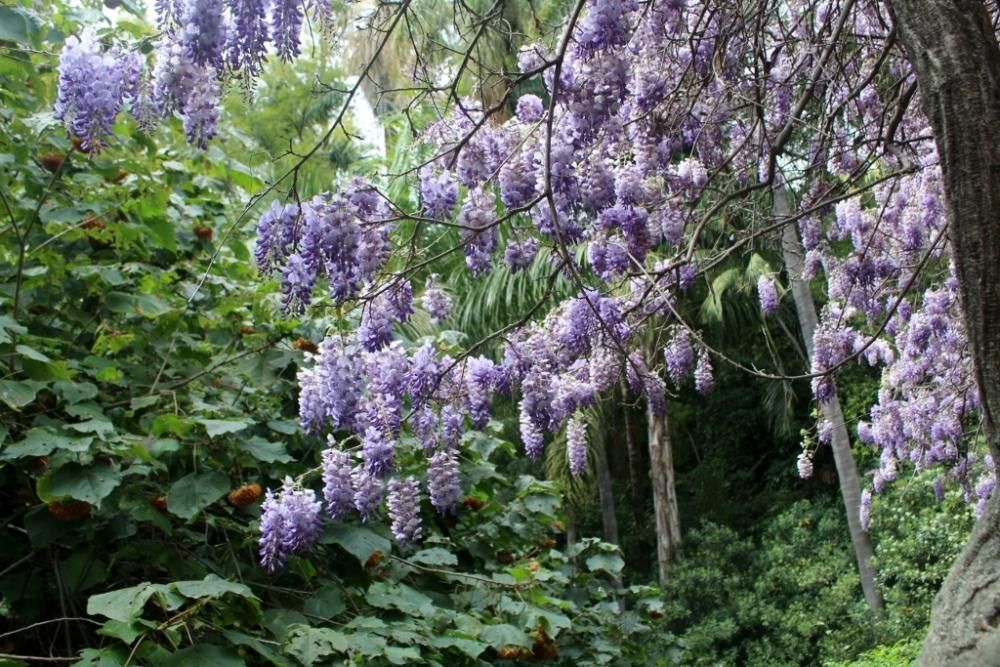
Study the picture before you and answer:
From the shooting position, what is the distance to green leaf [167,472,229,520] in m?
2.83

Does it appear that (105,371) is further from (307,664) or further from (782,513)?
(782,513)

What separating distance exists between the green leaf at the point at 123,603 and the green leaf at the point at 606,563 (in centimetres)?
237

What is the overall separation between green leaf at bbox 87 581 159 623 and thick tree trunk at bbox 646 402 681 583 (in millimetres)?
11910

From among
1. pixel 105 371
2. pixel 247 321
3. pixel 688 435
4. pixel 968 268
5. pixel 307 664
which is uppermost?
pixel 688 435

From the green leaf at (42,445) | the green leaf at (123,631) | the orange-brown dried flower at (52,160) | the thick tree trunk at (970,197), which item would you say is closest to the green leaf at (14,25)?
the orange-brown dried flower at (52,160)

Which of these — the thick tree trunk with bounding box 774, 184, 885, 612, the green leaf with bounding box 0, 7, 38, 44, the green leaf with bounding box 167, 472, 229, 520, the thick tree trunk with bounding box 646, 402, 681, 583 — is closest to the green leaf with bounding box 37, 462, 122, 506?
the green leaf with bounding box 167, 472, 229, 520

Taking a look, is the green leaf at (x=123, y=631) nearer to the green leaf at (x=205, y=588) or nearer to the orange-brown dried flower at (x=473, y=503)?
the green leaf at (x=205, y=588)

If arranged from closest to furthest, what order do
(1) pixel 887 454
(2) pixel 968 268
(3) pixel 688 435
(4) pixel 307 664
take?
1. (2) pixel 968 268
2. (4) pixel 307 664
3. (1) pixel 887 454
4. (3) pixel 688 435

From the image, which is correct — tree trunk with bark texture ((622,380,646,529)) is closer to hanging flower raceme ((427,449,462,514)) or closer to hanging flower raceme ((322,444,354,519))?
hanging flower raceme ((427,449,462,514))

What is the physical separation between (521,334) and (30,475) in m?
1.62

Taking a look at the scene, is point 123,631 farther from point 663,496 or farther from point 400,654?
point 663,496

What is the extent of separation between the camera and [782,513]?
1481 centimetres

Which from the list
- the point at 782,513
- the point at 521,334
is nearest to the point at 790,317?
the point at 782,513

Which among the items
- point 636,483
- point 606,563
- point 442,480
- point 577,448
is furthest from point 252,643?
point 636,483
